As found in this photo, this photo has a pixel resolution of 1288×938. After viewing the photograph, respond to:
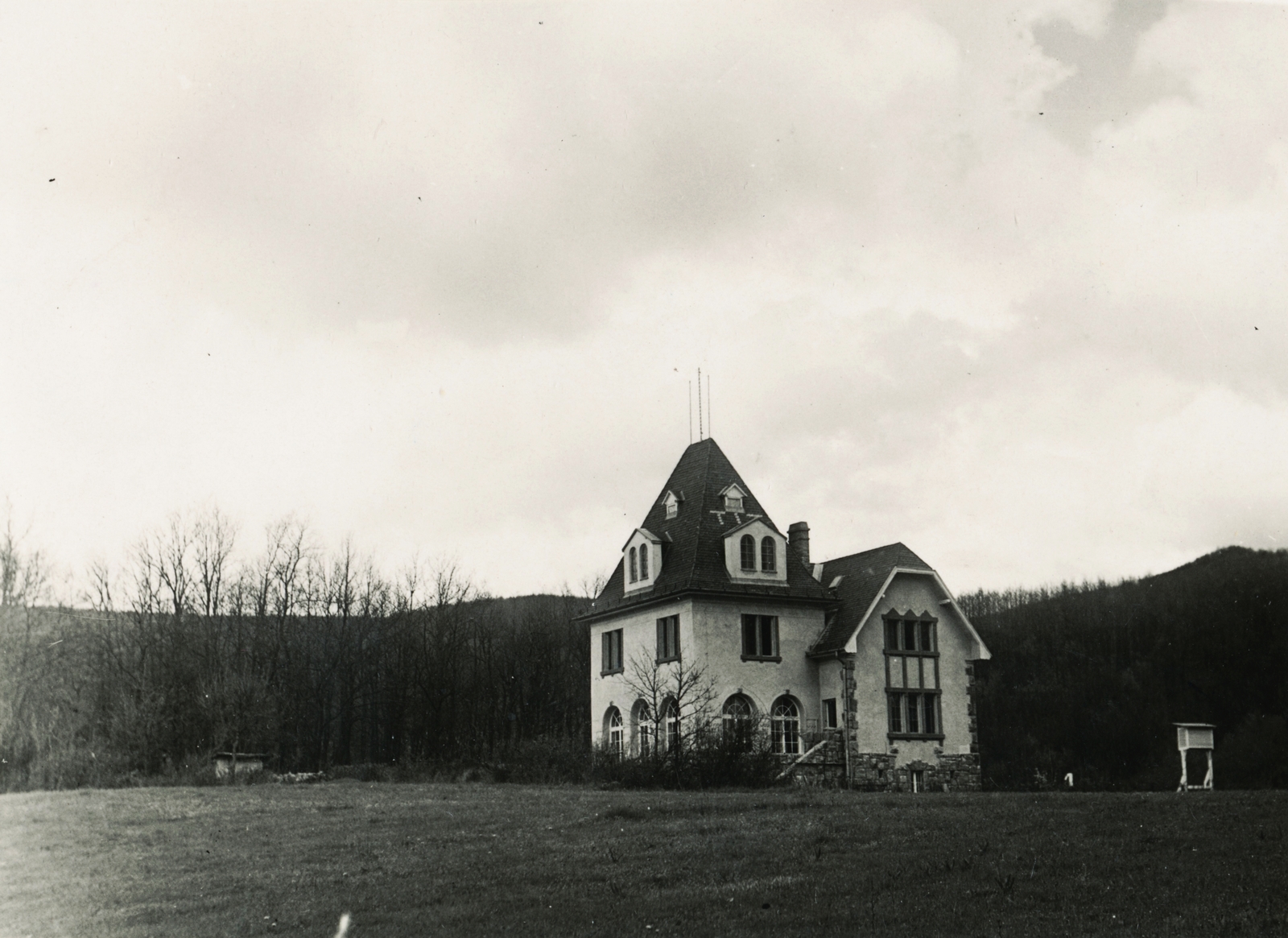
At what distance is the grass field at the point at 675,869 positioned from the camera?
13.3m

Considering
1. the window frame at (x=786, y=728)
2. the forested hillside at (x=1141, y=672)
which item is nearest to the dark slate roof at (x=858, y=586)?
the window frame at (x=786, y=728)

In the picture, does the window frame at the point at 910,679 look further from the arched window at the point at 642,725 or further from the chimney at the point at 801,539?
the arched window at the point at 642,725

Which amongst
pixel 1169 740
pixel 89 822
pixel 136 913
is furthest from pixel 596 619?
pixel 1169 740

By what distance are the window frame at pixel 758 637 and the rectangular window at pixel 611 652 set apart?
17.8 ft

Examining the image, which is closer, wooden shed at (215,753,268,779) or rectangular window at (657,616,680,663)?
wooden shed at (215,753,268,779)

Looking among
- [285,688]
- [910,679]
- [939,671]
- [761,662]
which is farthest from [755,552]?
[285,688]

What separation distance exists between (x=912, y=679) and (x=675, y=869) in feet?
95.3

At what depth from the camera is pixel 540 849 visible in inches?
723

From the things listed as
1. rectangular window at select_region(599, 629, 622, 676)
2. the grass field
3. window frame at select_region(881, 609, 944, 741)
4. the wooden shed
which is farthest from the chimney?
the grass field

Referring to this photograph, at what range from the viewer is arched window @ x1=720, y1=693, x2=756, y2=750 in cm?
3471

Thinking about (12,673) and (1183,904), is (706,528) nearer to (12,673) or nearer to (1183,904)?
(12,673)

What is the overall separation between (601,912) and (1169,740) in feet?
224

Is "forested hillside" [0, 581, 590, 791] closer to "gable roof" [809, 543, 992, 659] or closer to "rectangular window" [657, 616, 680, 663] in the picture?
"rectangular window" [657, 616, 680, 663]

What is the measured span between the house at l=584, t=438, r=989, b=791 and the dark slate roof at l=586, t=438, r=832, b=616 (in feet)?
0.22
